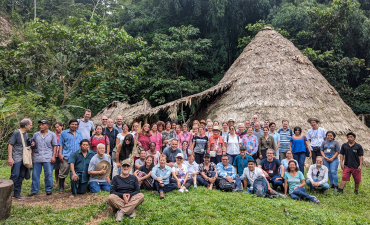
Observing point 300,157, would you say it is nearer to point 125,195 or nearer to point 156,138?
point 156,138

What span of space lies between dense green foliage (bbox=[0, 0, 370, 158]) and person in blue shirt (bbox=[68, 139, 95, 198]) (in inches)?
229

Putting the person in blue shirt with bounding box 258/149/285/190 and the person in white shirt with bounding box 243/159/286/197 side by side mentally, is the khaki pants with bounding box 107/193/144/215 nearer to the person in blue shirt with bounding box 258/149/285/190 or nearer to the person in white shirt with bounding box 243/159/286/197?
the person in white shirt with bounding box 243/159/286/197

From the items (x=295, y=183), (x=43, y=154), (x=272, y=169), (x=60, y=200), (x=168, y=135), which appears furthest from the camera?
(x=168, y=135)

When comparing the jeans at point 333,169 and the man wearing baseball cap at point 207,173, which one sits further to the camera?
the jeans at point 333,169

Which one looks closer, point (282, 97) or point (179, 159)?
point (179, 159)

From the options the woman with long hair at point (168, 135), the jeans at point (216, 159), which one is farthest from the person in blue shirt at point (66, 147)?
the jeans at point (216, 159)

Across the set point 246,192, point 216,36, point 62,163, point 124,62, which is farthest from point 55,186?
point 216,36

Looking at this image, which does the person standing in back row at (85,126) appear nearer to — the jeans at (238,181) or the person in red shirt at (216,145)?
the person in red shirt at (216,145)

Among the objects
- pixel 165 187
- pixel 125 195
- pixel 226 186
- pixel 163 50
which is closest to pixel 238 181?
pixel 226 186

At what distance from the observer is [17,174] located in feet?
17.1

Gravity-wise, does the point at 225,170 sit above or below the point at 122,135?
below

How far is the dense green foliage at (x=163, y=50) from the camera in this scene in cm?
1196

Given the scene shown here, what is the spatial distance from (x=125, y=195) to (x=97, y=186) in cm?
152

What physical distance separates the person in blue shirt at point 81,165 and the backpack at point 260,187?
3814 mm
